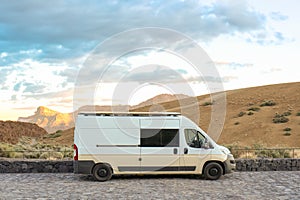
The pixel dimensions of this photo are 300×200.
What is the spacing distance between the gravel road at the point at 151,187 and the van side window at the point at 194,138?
49.9 inches

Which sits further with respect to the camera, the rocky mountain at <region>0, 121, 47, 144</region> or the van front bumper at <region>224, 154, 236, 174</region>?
the rocky mountain at <region>0, 121, 47, 144</region>

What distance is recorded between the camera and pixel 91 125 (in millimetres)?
15391

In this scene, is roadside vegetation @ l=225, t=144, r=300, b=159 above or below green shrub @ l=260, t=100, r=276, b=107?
below

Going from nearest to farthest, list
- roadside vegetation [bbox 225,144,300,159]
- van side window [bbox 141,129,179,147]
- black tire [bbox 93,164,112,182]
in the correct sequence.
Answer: black tire [bbox 93,164,112,182] < van side window [bbox 141,129,179,147] < roadside vegetation [bbox 225,144,300,159]

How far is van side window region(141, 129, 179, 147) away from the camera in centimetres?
1555

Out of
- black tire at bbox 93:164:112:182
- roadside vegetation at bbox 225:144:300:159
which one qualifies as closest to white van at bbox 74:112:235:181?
black tire at bbox 93:164:112:182

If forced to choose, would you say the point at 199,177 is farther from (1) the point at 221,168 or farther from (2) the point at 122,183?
(2) the point at 122,183

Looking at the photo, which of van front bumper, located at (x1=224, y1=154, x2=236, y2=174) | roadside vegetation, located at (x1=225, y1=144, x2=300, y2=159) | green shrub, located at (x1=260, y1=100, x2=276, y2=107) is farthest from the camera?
green shrub, located at (x1=260, y1=100, x2=276, y2=107)

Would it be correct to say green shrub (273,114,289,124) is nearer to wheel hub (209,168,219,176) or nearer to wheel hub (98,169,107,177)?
wheel hub (209,168,219,176)

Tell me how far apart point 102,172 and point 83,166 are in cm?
70

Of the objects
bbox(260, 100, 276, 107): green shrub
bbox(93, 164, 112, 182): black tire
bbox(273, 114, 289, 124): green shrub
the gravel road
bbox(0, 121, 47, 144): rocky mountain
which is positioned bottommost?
the gravel road

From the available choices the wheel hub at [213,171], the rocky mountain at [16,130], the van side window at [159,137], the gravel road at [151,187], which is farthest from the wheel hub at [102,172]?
the rocky mountain at [16,130]

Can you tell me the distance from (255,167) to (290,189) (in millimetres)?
4523

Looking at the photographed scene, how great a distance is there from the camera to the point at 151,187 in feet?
45.9
